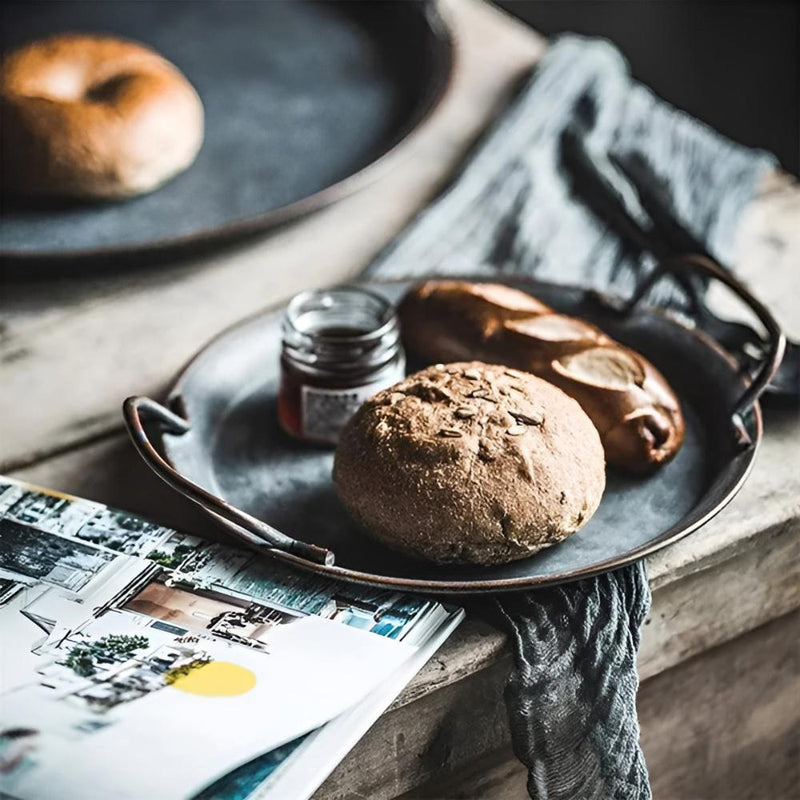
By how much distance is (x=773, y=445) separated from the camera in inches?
39.4

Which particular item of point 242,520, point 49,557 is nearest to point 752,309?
point 242,520

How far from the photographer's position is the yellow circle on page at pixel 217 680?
70 centimetres

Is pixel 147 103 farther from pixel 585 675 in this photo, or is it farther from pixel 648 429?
pixel 585 675

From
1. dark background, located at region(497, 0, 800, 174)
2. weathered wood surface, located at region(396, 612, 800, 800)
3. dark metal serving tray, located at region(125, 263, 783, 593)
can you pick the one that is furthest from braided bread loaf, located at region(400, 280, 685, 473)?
dark background, located at region(497, 0, 800, 174)

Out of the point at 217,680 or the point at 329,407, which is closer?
the point at 217,680

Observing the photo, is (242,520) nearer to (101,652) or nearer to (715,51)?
(101,652)

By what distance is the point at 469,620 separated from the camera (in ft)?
2.65

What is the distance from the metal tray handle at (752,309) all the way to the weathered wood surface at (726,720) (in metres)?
0.21

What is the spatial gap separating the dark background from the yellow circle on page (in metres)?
2.13

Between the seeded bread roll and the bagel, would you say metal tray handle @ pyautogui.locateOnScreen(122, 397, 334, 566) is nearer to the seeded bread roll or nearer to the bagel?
the seeded bread roll

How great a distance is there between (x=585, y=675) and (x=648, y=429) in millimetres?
210

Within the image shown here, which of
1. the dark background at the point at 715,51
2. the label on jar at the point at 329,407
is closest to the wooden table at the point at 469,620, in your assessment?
the label on jar at the point at 329,407

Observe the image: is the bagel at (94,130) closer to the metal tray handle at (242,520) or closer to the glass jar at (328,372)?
the glass jar at (328,372)

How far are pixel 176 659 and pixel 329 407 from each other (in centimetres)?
29
